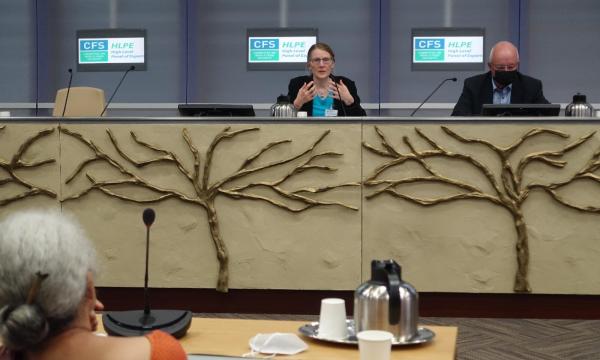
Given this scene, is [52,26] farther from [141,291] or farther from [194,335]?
[194,335]

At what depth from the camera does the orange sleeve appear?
1.18 m

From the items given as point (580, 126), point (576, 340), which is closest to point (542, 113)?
point (580, 126)

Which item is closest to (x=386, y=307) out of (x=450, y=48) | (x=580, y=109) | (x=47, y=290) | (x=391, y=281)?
(x=391, y=281)

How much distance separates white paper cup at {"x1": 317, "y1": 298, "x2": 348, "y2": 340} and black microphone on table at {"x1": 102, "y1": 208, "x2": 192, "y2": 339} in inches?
12.0

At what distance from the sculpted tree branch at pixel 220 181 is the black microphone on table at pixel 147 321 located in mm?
2432

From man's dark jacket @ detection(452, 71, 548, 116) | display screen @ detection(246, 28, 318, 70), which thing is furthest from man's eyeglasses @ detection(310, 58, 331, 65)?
display screen @ detection(246, 28, 318, 70)

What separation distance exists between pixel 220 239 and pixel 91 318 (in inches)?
126

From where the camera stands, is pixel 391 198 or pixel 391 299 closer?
pixel 391 299

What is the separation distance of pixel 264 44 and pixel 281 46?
0.59 feet

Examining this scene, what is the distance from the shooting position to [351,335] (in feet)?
6.20

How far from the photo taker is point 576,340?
3943 mm

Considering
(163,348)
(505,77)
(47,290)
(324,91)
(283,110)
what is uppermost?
(505,77)

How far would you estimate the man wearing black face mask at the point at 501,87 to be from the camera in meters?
5.18

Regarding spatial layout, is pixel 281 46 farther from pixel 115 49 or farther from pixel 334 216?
pixel 334 216
